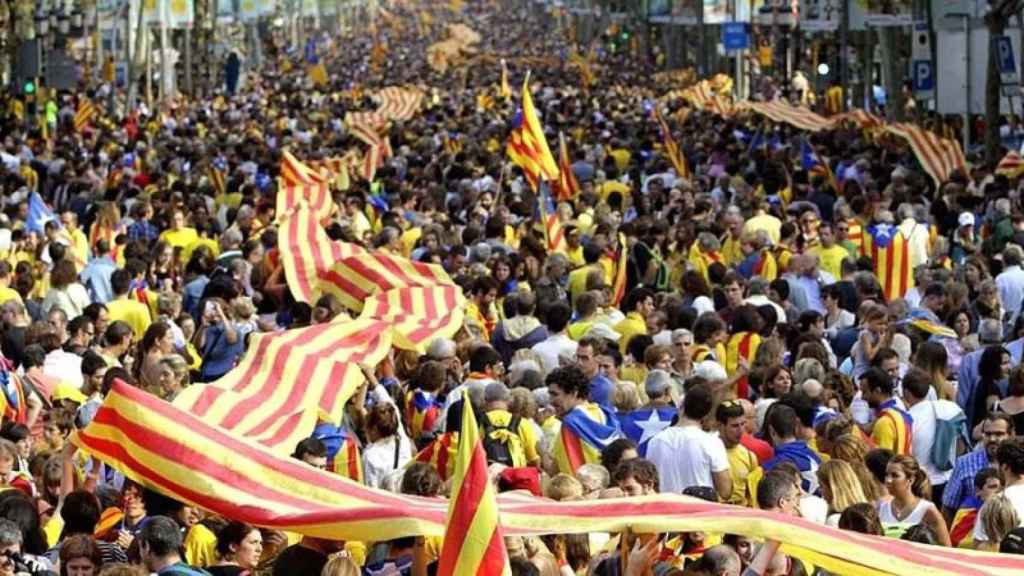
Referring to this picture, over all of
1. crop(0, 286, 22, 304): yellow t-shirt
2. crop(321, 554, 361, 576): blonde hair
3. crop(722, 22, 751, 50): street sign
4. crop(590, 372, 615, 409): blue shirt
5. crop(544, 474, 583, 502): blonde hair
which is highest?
crop(321, 554, 361, 576): blonde hair

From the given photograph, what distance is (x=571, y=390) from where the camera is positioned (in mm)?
12422

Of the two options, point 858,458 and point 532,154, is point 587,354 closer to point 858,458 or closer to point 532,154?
point 858,458

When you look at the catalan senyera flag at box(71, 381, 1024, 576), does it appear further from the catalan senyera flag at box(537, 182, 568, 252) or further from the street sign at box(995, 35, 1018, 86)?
the street sign at box(995, 35, 1018, 86)

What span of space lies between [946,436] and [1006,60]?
19273 millimetres

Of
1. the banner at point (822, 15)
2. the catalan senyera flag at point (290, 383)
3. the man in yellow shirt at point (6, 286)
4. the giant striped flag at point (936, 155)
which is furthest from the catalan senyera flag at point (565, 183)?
the banner at point (822, 15)

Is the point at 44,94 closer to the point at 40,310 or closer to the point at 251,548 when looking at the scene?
the point at 40,310

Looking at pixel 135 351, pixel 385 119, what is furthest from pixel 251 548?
pixel 385 119

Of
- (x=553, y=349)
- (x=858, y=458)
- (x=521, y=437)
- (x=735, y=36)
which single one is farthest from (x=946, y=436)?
(x=735, y=36)

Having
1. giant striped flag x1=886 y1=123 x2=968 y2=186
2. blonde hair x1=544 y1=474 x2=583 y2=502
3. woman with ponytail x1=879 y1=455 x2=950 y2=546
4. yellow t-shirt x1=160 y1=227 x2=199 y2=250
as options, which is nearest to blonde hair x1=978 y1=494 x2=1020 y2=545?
woman with ponytail x1=879 y1=455 x2=950 y2=546

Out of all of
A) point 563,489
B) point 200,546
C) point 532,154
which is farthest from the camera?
point 532,154

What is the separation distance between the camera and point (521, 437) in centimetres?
1204

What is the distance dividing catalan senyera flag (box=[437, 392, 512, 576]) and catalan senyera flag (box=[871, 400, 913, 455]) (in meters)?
4.37

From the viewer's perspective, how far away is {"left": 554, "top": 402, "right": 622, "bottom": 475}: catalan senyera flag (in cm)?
1189

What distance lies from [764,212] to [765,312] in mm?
6386
